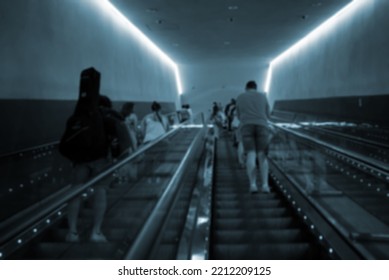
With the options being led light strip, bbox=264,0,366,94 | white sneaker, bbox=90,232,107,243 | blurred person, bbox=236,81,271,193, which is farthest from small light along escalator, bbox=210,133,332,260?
led light strip, bbox=264,0,366,94

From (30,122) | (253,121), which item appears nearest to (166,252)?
(253,121)

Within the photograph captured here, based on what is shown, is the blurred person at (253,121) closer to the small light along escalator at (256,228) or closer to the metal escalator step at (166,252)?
the small light along escalator at (256,228)

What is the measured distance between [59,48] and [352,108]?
29.1 ft

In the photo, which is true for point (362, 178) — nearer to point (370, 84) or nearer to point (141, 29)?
point (370, 84)

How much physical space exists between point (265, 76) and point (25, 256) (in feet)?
106

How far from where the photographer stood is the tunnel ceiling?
12531mm

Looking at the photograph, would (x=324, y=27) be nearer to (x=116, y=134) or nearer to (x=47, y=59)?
(x=47, y=59)

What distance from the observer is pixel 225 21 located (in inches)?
590

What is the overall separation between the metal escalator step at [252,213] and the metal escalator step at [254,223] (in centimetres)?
40

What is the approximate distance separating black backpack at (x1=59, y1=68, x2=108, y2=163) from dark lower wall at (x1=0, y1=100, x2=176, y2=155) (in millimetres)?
2968

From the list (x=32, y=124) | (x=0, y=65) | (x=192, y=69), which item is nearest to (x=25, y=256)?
(x=0, y=65)

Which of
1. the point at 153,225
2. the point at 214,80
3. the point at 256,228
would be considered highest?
the point at 214,80

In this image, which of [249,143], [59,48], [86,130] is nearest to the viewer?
[86,130]

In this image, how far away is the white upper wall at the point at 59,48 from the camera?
23.3 feet
